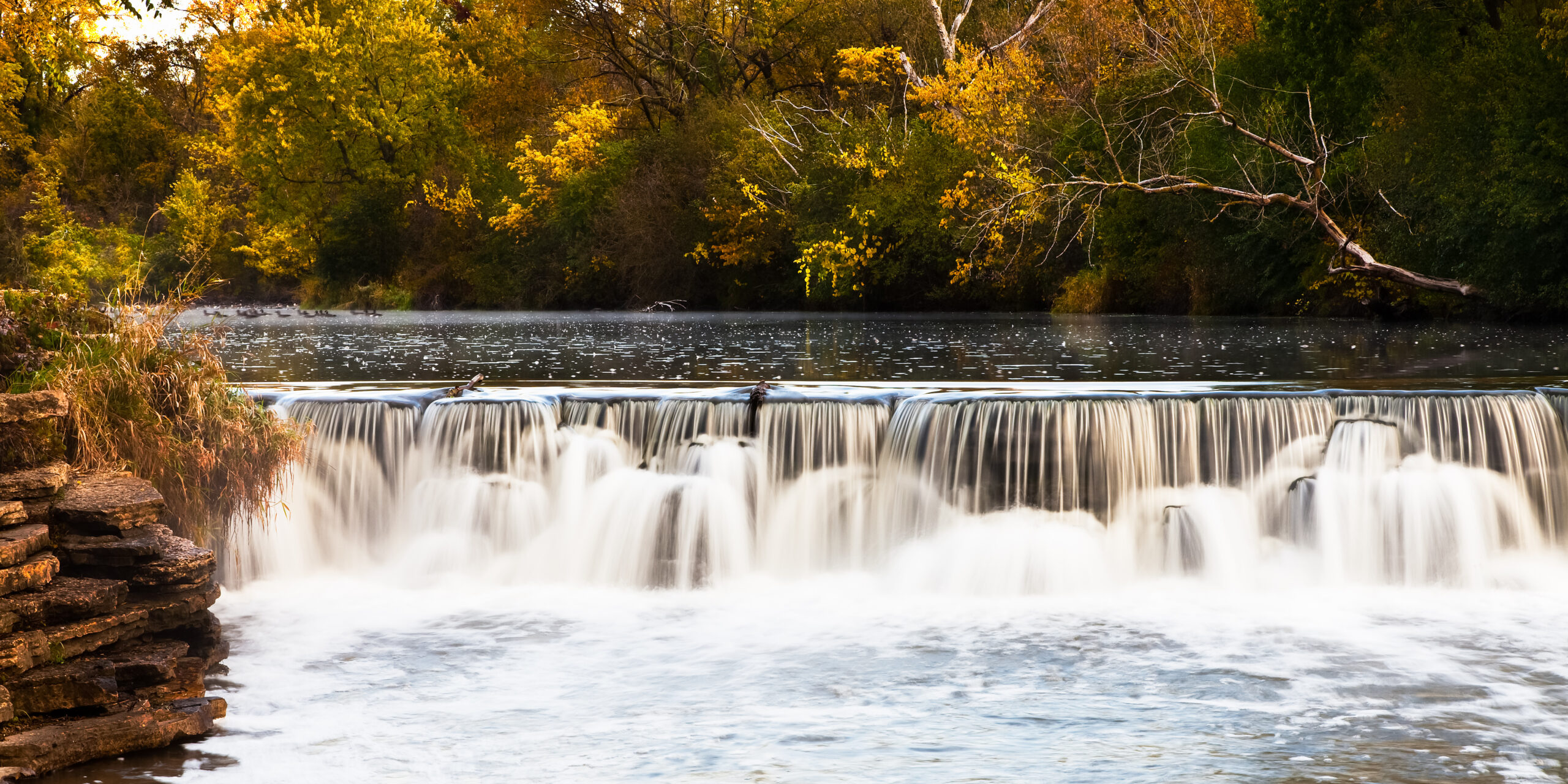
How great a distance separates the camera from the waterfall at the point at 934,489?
10156mm

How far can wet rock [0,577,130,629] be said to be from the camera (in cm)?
609

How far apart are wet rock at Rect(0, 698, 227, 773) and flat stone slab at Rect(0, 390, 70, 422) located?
5.80ft

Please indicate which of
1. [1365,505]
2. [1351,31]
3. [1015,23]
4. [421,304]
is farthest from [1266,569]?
[421,304]

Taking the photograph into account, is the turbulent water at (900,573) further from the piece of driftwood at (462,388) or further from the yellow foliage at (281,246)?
the yellow foliage at (281,246)

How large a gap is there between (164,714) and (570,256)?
3881cm

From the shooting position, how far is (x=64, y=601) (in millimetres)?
6230

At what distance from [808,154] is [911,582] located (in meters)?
28.7

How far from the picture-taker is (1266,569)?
10094mm

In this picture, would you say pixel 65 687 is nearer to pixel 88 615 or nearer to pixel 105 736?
pixel 105 736

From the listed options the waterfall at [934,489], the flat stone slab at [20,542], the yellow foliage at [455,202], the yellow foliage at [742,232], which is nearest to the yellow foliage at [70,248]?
the yellow foliage at [455,202]

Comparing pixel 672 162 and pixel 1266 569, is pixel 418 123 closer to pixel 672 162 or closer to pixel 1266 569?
pixel 672 162

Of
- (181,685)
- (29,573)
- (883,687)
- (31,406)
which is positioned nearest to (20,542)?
(29,573)

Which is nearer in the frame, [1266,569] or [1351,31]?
[1266,569]

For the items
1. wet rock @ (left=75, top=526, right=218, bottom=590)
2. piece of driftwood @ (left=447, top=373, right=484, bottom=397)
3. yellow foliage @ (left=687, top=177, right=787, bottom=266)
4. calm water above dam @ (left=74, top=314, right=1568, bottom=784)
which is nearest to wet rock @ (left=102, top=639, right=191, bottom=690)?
wet rock @ (left=75, top=526, right=218, bottom=590)
